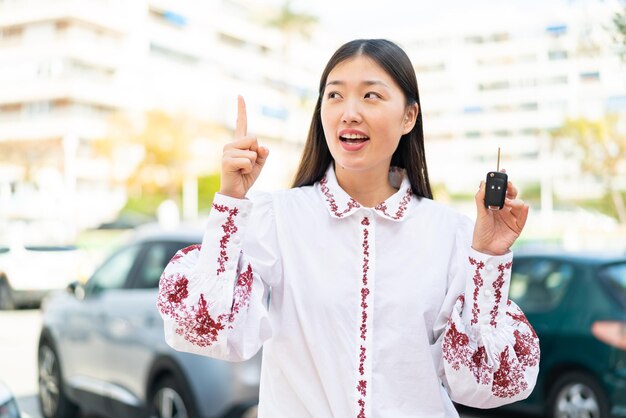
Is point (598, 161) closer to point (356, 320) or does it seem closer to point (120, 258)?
point (120, 258)

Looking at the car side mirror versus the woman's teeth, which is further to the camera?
the car side mirror

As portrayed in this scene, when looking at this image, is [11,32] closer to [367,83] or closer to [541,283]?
[541,283]

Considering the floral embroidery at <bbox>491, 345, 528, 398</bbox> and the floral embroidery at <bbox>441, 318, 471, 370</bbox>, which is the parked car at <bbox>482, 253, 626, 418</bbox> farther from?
the floral embroidery at <bbox>441, 318, 471, 370</bbox>

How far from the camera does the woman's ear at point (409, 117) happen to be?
89.5 inches

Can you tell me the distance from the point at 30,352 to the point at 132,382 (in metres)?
5.99

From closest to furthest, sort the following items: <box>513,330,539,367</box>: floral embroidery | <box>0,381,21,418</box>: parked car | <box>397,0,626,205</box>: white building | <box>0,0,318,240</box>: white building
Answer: <box>513,330,539,367</box>: floral embroidery
<box>0,381,21,418</box>: parked car
<box>0,0,318,240</box>: white building
<box>397,0,626,205</box>: white building

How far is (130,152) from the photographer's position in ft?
178

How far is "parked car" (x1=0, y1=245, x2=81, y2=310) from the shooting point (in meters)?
16.0

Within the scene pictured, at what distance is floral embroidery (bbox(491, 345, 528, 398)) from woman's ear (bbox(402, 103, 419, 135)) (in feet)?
1.96

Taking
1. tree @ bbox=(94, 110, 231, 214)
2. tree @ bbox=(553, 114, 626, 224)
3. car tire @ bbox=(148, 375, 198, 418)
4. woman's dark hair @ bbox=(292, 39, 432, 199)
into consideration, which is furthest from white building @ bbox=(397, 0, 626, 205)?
woman's dark hair @ bbox=(292, 39, 432, 199)

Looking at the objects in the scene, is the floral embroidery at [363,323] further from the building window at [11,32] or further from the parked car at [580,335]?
the building window at [11,32]

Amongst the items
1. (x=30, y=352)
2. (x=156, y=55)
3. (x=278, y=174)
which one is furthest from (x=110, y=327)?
(x=278, y=174)

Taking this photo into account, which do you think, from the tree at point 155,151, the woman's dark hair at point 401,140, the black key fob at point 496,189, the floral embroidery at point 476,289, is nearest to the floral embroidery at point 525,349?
the floral embroidery at point 476,289

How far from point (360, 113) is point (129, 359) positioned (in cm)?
438
